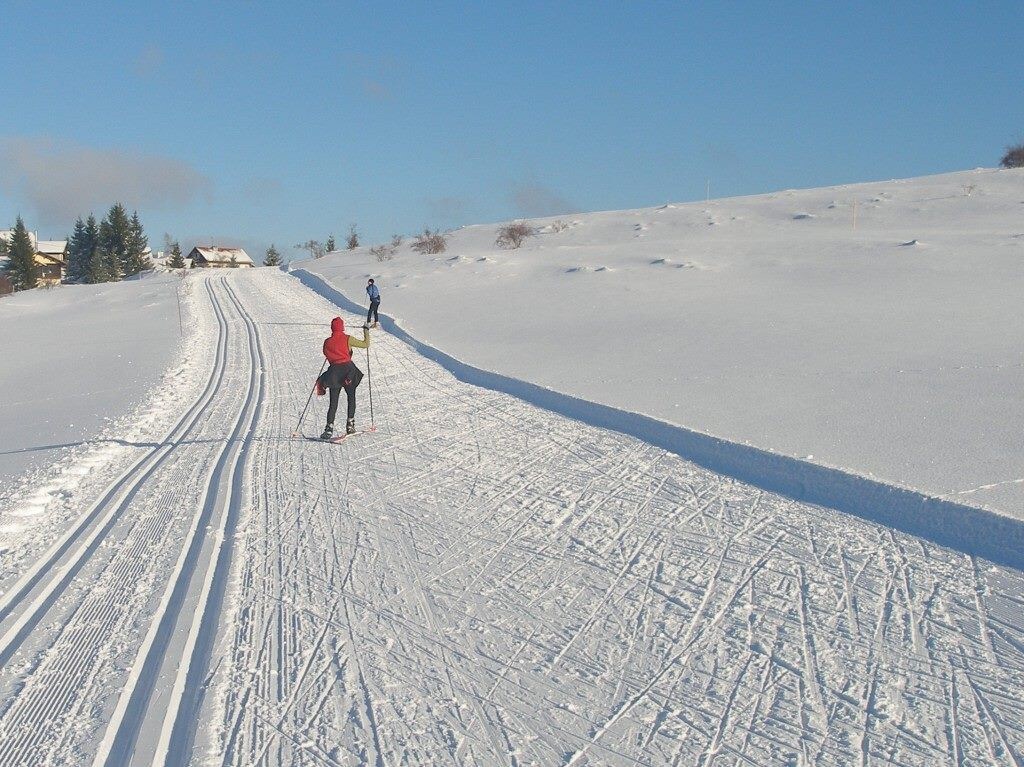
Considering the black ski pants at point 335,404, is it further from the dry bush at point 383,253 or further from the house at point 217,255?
the house at point 217,255

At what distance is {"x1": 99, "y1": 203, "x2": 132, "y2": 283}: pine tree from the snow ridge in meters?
80.1

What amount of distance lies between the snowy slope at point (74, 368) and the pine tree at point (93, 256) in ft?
116

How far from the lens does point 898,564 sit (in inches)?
245

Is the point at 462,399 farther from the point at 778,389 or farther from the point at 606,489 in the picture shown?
the point at 606,489

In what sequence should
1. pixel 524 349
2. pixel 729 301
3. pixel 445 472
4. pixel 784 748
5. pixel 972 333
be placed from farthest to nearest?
pixel 729 301, pixel 524 349, pixel 972 333, pixel 445 472, pixel 784 748

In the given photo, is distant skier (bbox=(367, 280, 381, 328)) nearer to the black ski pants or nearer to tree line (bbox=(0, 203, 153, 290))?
the black ski pants

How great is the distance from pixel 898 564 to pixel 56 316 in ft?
139

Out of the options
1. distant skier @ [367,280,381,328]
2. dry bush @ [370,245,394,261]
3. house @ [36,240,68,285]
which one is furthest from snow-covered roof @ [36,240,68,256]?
distant skier @ [367,280,381,328]

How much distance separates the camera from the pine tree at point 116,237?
271 ft

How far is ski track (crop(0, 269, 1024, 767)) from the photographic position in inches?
164

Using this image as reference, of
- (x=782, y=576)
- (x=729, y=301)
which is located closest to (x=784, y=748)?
(x=782, y=576)

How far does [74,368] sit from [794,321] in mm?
17271

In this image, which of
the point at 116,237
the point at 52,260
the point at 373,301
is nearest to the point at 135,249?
the point at 116,237

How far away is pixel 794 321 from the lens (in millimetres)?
19984
